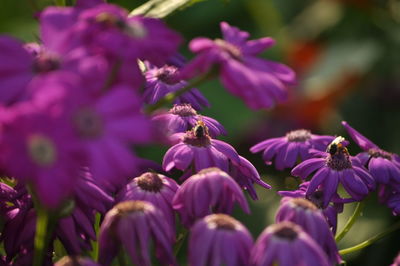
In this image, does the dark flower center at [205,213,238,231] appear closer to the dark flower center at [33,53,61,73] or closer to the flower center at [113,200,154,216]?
the flower center at [113,200,154,216]

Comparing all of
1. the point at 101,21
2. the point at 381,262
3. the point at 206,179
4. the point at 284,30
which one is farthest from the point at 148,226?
the point at 284,30

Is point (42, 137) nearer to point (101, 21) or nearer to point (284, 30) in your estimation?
point (101, 21)

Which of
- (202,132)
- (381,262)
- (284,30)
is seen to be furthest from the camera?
(284,30)

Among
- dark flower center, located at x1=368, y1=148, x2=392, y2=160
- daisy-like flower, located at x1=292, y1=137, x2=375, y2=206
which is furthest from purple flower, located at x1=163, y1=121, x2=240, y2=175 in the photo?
dark flower center, located at x1=368, y1=148, x2=392, y2=160

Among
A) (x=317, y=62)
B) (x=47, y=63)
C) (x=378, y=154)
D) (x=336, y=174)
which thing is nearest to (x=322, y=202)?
(x=336, y=174)

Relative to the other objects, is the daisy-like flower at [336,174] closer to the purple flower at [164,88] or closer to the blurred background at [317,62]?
the purple flower at [164,88]

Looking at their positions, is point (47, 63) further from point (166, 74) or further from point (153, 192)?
point (166, 74)
